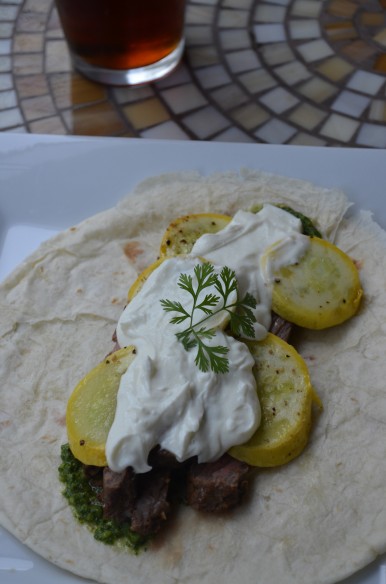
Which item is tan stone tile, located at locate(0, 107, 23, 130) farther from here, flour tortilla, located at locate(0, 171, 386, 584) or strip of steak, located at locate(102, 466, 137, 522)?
strip of steak, located at locate(102, 466, 137, 522)

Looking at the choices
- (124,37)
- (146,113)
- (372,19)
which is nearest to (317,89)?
(372,19)

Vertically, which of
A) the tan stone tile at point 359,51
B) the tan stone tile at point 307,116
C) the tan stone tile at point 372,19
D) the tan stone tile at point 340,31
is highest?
the tan stone tile at point 372,19

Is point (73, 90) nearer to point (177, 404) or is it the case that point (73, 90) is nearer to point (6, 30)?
point (6, 30)

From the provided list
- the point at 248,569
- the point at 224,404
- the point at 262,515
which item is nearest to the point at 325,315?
the point at 224,404

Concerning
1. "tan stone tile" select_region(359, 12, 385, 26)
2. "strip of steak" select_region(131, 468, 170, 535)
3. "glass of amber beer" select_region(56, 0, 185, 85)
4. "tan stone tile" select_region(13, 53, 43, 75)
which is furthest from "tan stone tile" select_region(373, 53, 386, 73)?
"strip of steak" select_region(131, 468, 170, 535)

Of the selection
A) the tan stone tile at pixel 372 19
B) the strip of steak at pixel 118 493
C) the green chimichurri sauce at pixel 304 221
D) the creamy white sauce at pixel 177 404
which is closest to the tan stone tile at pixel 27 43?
the tan stone tile at pixel 372 19

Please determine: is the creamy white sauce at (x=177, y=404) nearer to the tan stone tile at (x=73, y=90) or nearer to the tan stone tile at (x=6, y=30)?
the tan stone tile at (x=73, y=90)
